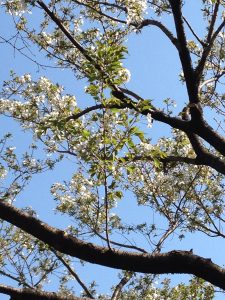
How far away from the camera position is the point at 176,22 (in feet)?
17.8

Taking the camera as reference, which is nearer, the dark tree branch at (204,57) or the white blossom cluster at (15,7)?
the dark tree branch at (204,57)

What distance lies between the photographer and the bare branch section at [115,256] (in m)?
3.90

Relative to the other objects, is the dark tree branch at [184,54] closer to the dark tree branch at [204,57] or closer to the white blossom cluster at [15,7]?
the dark tree branch at [204,57]

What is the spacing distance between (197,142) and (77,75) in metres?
2.52

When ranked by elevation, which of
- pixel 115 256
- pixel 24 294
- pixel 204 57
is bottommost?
pixel 24 294


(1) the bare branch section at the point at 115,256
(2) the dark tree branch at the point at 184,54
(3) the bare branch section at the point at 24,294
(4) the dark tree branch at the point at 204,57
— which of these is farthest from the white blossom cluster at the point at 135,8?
(3) the bare branch section at the point at 24,294

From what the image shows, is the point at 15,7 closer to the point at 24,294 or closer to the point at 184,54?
the point at 184,54

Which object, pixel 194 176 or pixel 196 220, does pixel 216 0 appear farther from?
pixel 196 220

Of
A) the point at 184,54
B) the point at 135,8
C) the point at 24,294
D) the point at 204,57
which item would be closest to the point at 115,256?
the point at 24,294

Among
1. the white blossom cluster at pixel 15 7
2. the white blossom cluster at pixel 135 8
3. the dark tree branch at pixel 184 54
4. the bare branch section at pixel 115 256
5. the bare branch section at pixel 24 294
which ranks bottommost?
the bare branch section at pixel 24 294

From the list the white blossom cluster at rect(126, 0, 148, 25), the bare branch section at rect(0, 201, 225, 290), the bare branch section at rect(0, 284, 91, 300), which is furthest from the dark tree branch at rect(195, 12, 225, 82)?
the bare branch section at rect(0, 284, 91, 300)

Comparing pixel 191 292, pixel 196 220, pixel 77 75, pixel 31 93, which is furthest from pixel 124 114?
pixel 191 292

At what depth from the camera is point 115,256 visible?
3.95 meters

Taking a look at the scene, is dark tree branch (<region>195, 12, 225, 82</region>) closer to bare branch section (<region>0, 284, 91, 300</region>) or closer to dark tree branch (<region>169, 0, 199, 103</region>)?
dark tree branch (<region>169, 0, 199, 103</region>)
